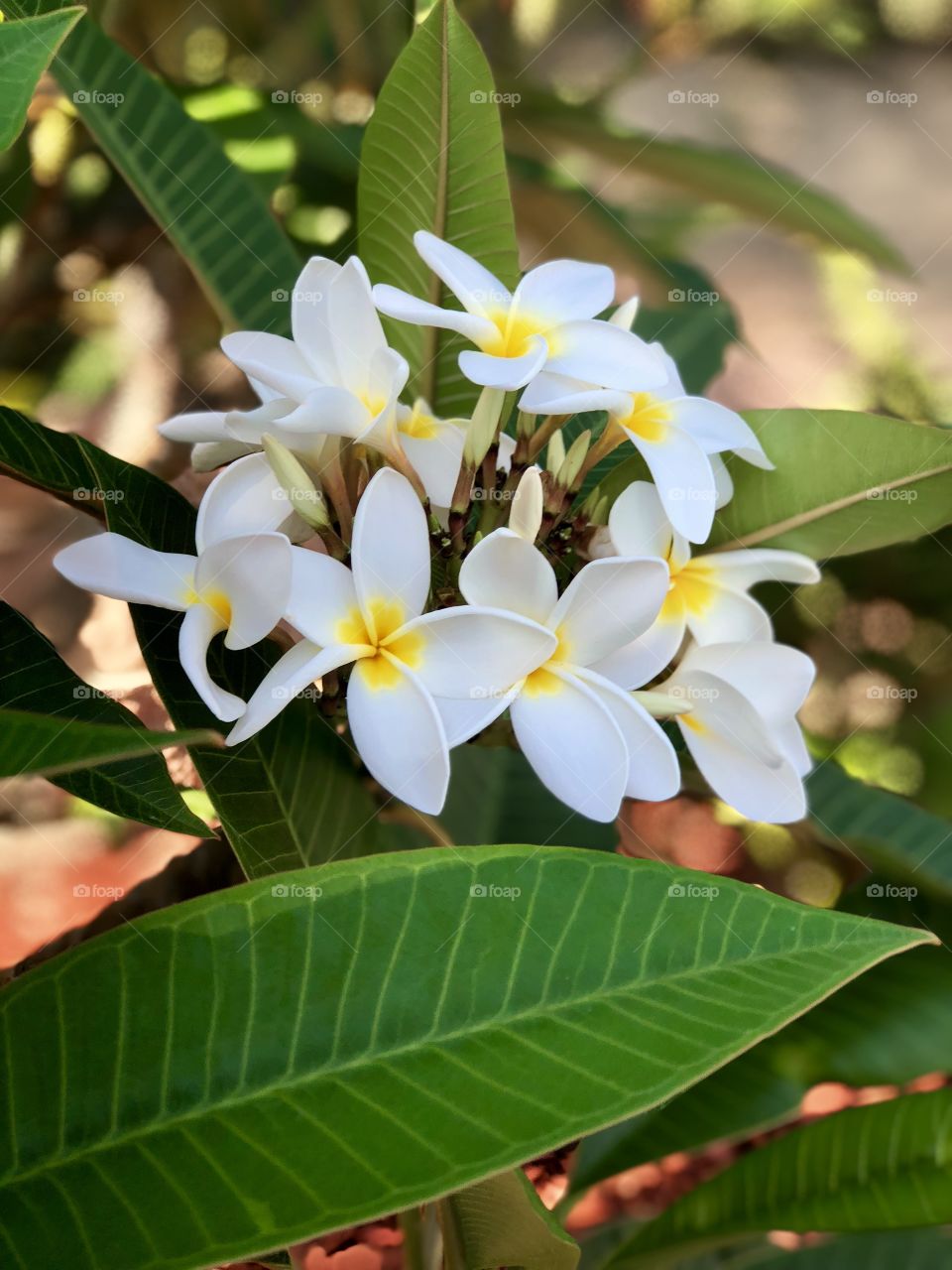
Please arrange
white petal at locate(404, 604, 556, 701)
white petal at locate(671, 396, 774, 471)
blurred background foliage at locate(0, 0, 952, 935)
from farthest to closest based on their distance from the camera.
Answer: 1. blurred background foliage at locate(0, 0, 952, 935)
2. white petal at locate(671, 396, 774, 471)
3. white petal at locate(404, 604, 556, 701)

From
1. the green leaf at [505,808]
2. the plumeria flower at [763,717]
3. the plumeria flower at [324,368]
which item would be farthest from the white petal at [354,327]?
the green leaf at [505,808]

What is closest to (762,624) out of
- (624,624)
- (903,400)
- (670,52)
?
(624,624)

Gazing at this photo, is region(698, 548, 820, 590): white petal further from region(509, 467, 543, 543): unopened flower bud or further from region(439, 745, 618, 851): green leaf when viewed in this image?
region(439, 745, 618, 851): green leaf

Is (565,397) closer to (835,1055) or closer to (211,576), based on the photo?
(211,576)

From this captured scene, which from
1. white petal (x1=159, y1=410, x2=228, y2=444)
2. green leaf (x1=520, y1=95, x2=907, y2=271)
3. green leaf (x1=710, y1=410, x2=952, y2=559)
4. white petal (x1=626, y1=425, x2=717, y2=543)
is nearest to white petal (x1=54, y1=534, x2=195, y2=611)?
white petal (x1=159, y1=410, x2=228, y2=444)

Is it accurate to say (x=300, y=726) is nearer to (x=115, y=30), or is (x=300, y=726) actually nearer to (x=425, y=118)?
(x=425, y=118)

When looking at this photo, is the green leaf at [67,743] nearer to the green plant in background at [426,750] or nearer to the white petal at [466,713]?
the green plant in background at [426,750]
